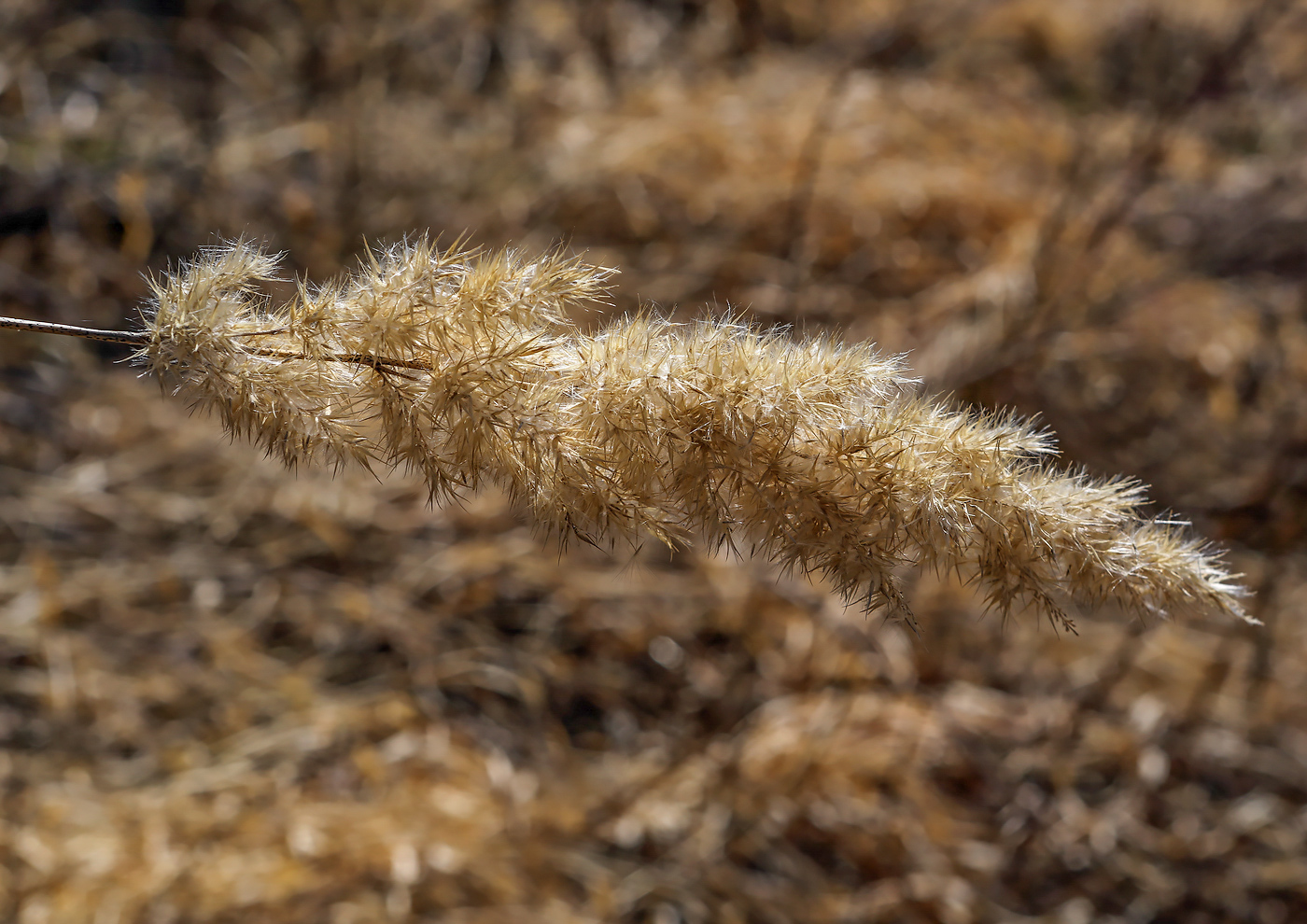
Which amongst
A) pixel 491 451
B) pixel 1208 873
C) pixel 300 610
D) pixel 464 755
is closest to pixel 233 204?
pixel 300 610

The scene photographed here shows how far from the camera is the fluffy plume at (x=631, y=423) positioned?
45 cm

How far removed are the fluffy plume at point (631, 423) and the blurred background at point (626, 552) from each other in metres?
0.78

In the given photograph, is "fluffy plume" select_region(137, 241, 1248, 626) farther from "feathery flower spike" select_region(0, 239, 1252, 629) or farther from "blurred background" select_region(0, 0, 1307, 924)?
"blurred background" select_region(0, 0, 1307, 924)

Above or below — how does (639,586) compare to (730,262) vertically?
below

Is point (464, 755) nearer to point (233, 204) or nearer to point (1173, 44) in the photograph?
point (233, 204)

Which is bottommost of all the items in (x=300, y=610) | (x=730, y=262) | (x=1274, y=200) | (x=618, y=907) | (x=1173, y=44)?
(x=618, y=907)

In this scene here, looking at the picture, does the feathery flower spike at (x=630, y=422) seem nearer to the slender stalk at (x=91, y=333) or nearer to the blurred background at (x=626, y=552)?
the slender stalk at (x=91, y=333)

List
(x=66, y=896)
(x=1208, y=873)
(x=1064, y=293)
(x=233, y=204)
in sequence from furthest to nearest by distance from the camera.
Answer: (x=233, y=204) → (x=1064, y=293) → (x=1208, y=873) → (x=66, y=896)

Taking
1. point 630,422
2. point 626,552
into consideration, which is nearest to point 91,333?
point 630,422

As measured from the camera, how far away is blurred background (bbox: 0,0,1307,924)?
4.40 feet

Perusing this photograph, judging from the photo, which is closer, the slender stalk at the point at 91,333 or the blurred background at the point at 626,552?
the slender stalk at the point at 91,333

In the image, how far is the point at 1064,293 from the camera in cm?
165

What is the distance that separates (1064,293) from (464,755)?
127cm

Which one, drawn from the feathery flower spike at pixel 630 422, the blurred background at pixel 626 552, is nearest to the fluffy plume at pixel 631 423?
the feathery flower spike at pixel 630 422
